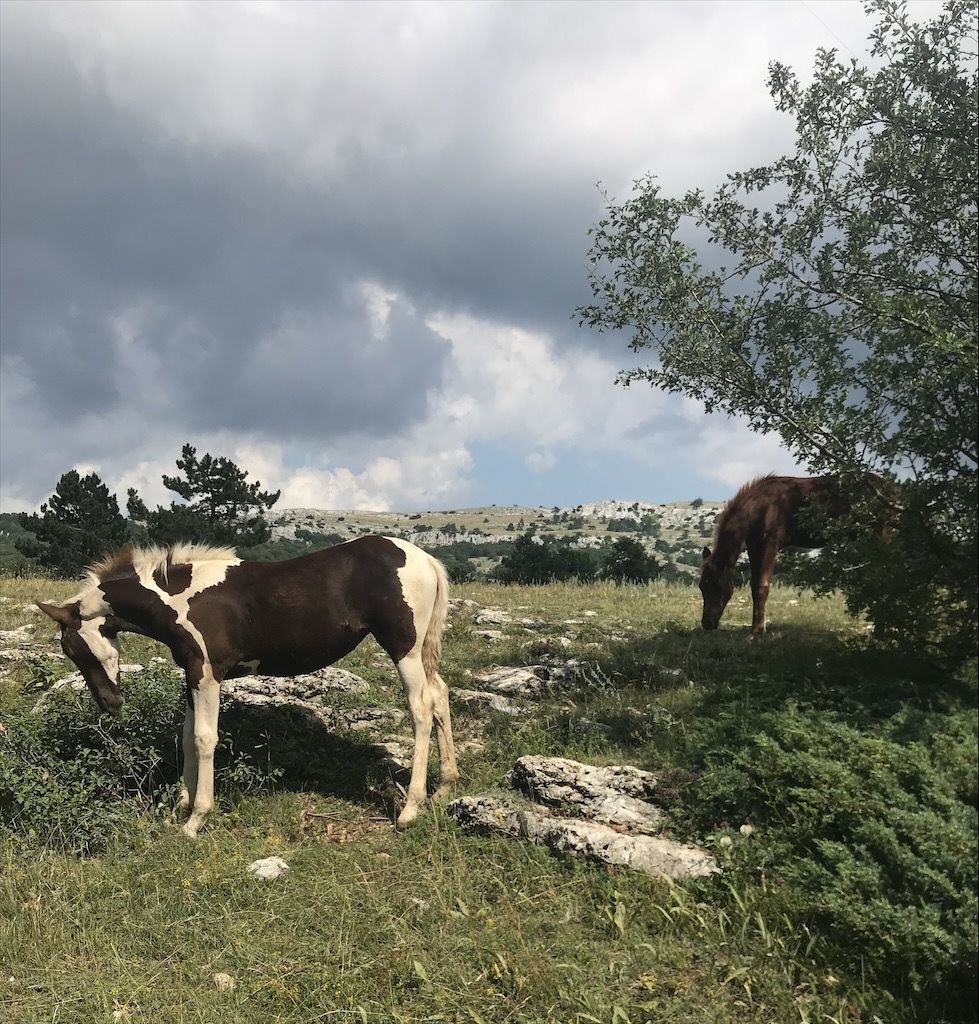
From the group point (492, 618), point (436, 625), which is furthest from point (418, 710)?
point (492, 618)

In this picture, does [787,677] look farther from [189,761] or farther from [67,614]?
[67,614]

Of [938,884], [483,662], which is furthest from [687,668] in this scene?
[938,884]

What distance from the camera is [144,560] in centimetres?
779

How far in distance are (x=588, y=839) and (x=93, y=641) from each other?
5.56 m

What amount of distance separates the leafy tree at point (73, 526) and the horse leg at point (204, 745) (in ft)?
134

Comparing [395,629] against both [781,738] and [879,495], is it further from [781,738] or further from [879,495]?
[879,495]

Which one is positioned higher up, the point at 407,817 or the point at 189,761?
the point at 189,761

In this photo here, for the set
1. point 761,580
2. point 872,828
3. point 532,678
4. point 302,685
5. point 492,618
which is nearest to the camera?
point 872,828

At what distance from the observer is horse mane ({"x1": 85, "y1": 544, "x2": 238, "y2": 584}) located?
7762 millimetres

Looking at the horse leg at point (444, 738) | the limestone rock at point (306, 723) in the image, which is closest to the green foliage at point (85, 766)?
the limestone rock at point (306, 723)

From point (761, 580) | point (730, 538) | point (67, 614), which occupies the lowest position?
point (67, 614)

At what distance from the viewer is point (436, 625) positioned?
7.68 metres

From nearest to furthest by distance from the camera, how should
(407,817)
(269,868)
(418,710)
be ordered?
(269,868) < (407,817) < (418,710)

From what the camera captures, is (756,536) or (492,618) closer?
(756,536)
